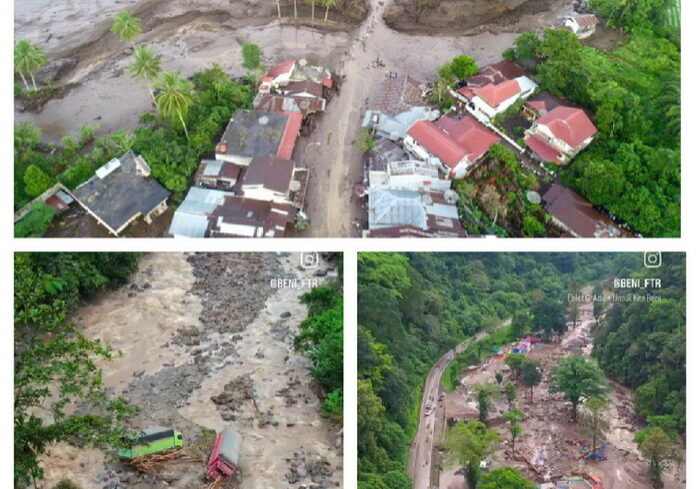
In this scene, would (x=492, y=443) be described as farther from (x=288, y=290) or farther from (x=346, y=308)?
(x=288, y=290)

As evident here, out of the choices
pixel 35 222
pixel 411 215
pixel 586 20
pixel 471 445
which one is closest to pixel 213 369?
pixel 35 222

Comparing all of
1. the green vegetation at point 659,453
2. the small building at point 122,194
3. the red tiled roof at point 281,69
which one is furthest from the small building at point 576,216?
the small building at point 122,194

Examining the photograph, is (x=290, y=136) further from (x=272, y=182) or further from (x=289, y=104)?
(x=272, y=182)

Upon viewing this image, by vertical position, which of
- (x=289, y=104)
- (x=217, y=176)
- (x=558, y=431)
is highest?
(x=289, y=104)

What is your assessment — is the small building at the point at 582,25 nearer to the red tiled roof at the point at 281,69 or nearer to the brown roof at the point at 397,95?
the brown roof at the point at 397,95

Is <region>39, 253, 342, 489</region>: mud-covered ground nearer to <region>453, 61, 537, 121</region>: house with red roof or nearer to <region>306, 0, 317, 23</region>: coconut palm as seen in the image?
<region>453, 61, 537, 121</region>: house with red roof

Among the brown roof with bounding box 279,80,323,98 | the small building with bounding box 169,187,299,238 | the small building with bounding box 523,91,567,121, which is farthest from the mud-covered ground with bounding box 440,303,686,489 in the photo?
the brown roof with bounding box 279,80,323,98
